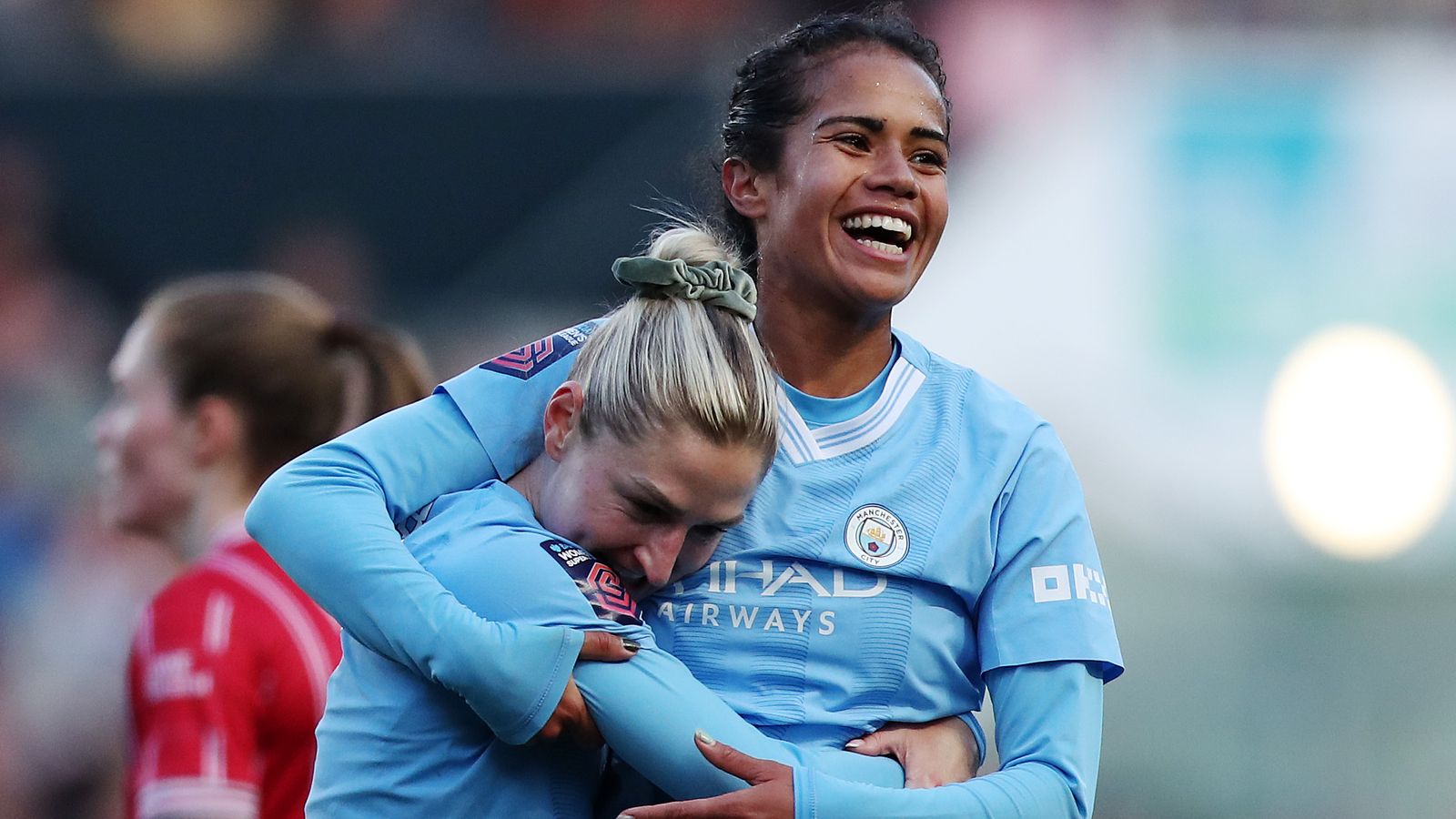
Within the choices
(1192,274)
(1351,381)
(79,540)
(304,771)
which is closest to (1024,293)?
(1192,274)

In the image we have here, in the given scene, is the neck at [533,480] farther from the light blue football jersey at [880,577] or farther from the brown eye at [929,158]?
the brown eye at [929,158]

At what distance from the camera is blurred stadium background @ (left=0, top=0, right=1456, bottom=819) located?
701 centimetres

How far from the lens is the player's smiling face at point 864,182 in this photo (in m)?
2.28

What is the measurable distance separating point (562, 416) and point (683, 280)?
0.22 metres

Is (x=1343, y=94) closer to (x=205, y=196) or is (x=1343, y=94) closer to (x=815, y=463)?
(x=205, y=196)

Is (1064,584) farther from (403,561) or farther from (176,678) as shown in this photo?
(176,678)

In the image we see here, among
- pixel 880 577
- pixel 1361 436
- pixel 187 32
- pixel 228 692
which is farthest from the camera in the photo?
pixel 1361 436

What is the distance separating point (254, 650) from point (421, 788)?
1.03 metres

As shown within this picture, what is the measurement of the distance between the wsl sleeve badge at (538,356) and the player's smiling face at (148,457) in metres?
1.24

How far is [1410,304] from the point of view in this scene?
841 cm

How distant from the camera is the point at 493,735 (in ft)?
6.79

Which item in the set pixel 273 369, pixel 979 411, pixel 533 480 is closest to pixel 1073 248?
pixel 273 369

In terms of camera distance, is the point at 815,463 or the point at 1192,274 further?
the point at 1192,274

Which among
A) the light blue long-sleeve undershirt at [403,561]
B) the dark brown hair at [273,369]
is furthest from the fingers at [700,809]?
the dark brown hair at [273,369]
